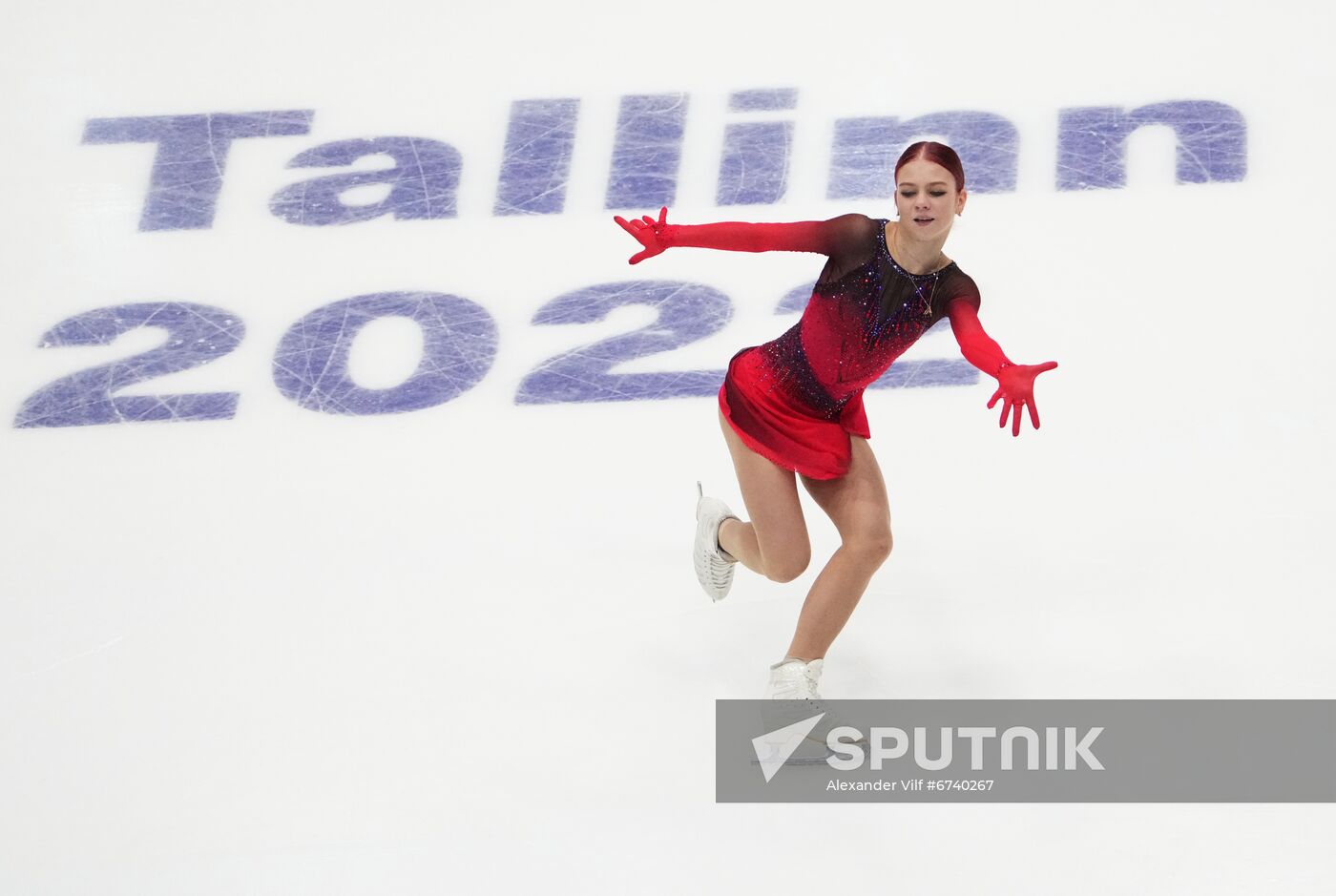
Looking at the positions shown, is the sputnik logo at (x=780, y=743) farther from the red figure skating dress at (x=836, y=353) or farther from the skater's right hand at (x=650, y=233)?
the skater's right hand at (x=650, y=233)

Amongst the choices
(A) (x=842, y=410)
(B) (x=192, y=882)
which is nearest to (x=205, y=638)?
(B) (x=192, y=882)

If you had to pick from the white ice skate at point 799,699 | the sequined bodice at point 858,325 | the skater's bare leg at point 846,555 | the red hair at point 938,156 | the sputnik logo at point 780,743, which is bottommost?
the sputnik logo at point 780,743

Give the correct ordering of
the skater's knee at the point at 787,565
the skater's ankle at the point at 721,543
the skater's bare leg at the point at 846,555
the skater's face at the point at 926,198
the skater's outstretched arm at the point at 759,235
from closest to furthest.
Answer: the skater's face at the point at 926,198
the skater's outstretched arm at the point at 759,235
the skater's bare leg at the point at 846,555
the skater's knee at the point at 787,565
the skater's ankle at the point at 721,543

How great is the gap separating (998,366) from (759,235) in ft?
1.94

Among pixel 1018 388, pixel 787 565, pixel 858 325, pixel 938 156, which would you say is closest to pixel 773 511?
pixel 787 565

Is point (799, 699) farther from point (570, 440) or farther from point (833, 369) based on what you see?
point (570, 440)

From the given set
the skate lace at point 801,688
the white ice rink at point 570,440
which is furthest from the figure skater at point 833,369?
the white ice rink at point 570,440

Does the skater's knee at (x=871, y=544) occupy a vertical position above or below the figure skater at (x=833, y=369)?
below

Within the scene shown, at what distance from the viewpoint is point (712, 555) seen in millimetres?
4180

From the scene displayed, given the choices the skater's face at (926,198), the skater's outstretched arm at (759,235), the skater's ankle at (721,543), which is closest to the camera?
the skater's face at (926,198)

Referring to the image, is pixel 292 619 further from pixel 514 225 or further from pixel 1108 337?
pixel 1108 337

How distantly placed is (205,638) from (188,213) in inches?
80.3

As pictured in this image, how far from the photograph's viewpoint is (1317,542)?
Answer: 426 centimetres

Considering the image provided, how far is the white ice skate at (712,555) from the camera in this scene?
13.7 ft
